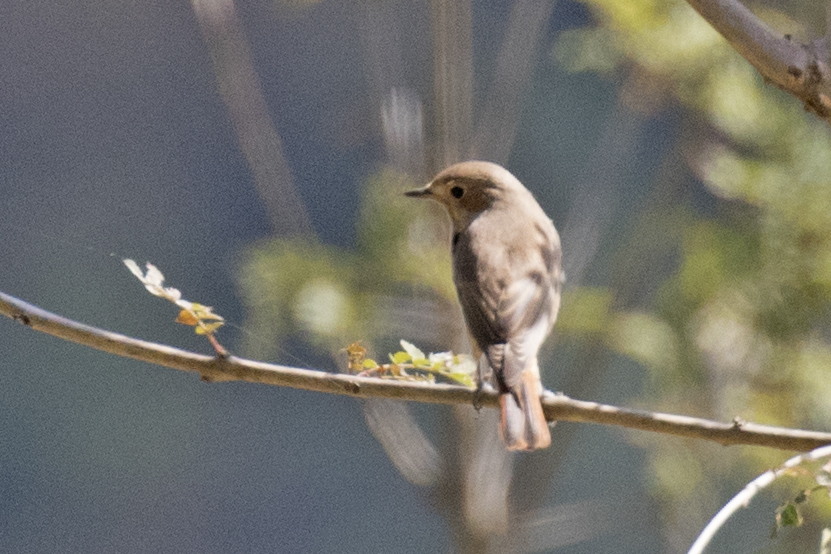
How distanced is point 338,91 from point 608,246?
1.48m

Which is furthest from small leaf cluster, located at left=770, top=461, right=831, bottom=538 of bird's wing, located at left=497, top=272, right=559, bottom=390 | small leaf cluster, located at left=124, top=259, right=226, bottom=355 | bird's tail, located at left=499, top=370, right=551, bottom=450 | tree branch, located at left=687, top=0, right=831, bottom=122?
small leaf cluster, located at left=124, top=259, right=226, bottom=355

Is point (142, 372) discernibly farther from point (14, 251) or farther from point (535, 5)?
point (535, 5)

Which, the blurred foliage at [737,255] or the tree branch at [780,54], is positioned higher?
the blurred foliage at [737,255]

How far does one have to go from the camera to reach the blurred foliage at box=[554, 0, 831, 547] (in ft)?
8.62

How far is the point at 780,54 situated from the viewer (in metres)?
1.62

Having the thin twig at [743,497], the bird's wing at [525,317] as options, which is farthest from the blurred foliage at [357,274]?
the thin twig at [743,497]

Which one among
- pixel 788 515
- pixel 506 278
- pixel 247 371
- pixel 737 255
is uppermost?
pixel 737 255

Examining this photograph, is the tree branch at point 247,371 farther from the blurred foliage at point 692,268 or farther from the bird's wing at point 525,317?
the blurred foliage at point 692,268

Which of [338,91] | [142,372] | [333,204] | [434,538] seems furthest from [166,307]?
[434,538]

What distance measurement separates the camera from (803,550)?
3.25 metres

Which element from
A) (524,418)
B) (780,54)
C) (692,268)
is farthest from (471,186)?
(780,54)

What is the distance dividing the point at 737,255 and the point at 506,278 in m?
0.90

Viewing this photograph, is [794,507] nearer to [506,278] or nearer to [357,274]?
[506,278]

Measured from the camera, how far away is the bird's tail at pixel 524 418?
6.15 ft
